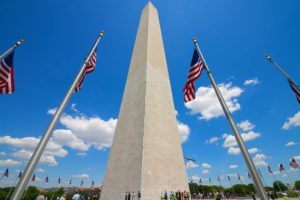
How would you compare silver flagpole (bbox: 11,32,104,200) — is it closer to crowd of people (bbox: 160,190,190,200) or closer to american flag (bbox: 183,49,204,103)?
american flag (bbox: 183,49,204,103)

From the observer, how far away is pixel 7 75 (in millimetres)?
8422

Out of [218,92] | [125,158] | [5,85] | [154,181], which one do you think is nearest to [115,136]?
[125,158]

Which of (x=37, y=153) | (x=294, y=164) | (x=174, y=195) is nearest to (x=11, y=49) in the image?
(x=37, y=153)

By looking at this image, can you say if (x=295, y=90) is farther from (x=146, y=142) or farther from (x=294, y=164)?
(x=294, y=164)

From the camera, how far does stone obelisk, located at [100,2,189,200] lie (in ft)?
43.2

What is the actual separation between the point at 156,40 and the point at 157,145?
48.2ft

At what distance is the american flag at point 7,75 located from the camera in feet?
27.0

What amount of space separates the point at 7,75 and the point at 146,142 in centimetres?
933

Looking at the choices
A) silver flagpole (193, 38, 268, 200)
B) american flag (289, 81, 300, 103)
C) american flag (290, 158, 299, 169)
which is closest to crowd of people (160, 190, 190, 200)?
silver flagpole (193, 38, 268, 200)

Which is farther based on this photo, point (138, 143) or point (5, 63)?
point (138, 143)

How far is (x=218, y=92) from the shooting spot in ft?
25.0

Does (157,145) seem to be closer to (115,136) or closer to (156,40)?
(115,136)

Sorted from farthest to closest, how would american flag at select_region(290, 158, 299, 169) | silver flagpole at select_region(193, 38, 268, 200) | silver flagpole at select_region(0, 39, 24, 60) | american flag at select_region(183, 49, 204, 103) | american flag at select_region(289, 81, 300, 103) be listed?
american flag at select_region(290, 158, 299, 169), american flag at select_region(289, 81, 300, 103), american flag at select_region(183, 49, 204, 103), silver flagpole at select_region(0, 39, 24, 60), silver flagpole at select_region(193, 38, 268, 200)

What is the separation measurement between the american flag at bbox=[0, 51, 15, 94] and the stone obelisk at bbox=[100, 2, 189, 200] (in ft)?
28.7
